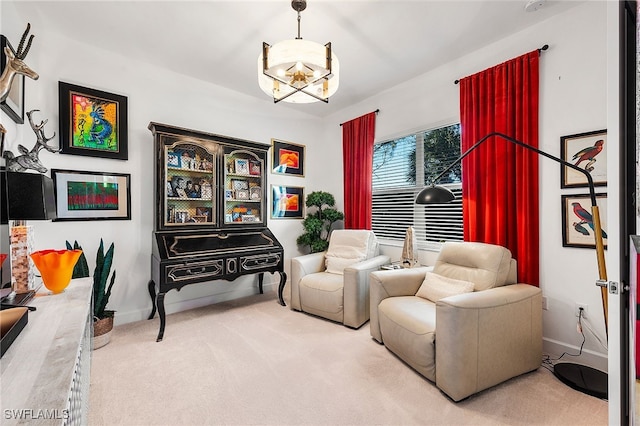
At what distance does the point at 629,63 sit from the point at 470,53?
212cm

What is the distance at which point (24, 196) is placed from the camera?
1159mm

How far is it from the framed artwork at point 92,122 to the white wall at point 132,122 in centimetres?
6

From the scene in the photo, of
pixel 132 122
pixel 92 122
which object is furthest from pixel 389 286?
pixel 92 122

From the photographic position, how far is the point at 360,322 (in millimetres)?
2750

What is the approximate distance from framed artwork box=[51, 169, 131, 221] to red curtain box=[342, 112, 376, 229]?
8.79 feet

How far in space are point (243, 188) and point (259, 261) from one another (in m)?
0.97

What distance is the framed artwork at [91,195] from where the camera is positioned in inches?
99.6

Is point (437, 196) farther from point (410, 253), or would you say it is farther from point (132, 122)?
point (132, 122)

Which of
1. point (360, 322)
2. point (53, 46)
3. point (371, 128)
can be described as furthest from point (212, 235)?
point (371, 128)

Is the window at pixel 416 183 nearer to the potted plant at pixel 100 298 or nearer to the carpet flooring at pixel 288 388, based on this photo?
the carpet flooring at pixel 288 388

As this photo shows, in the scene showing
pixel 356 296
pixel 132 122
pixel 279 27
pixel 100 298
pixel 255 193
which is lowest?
pixel 356 296

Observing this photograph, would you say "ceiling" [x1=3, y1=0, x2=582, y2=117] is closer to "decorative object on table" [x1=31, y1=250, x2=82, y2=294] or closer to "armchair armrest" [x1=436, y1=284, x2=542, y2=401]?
"decorative object on table" [x1=31, y1=250, x2=82, y2=294]

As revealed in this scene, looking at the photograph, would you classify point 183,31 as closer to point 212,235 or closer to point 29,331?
point 212,235

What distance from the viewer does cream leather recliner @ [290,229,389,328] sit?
2.75m
